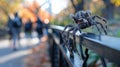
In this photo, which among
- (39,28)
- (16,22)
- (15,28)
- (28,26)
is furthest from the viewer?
(28,26)

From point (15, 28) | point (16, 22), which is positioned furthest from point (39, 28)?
point (16, 22)

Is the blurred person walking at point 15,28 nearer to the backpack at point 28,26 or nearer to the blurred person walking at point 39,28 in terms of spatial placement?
the blurred person walking at point 39,28

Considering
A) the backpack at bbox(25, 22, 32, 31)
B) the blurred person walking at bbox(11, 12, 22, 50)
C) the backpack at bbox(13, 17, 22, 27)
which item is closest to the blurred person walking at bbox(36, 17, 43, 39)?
the backpack at bbox(25, 22, 32, 31)

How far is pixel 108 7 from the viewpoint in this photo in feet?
47.4

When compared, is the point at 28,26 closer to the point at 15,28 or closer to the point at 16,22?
the point at 15,28

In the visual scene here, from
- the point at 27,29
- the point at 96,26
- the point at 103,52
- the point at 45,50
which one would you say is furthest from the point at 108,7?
the point at 103,52

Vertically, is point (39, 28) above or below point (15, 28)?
below

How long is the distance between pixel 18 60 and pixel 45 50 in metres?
1.13

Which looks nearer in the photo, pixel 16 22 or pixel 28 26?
pixel 16 22

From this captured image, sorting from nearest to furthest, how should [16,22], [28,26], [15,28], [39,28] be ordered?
[16,22]
[15,28]
[39,28]
[28,26]

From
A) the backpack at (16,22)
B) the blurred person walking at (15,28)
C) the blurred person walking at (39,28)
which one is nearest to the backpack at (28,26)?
the blurred person walking at (39,28)

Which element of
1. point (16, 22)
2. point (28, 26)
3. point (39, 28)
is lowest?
point (39, 28)

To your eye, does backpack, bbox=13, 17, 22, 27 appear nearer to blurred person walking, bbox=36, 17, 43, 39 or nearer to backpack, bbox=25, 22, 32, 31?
blurred person walking, bbox=36, 17, 43, 39

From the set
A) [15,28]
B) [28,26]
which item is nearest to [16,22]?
[15,28]
